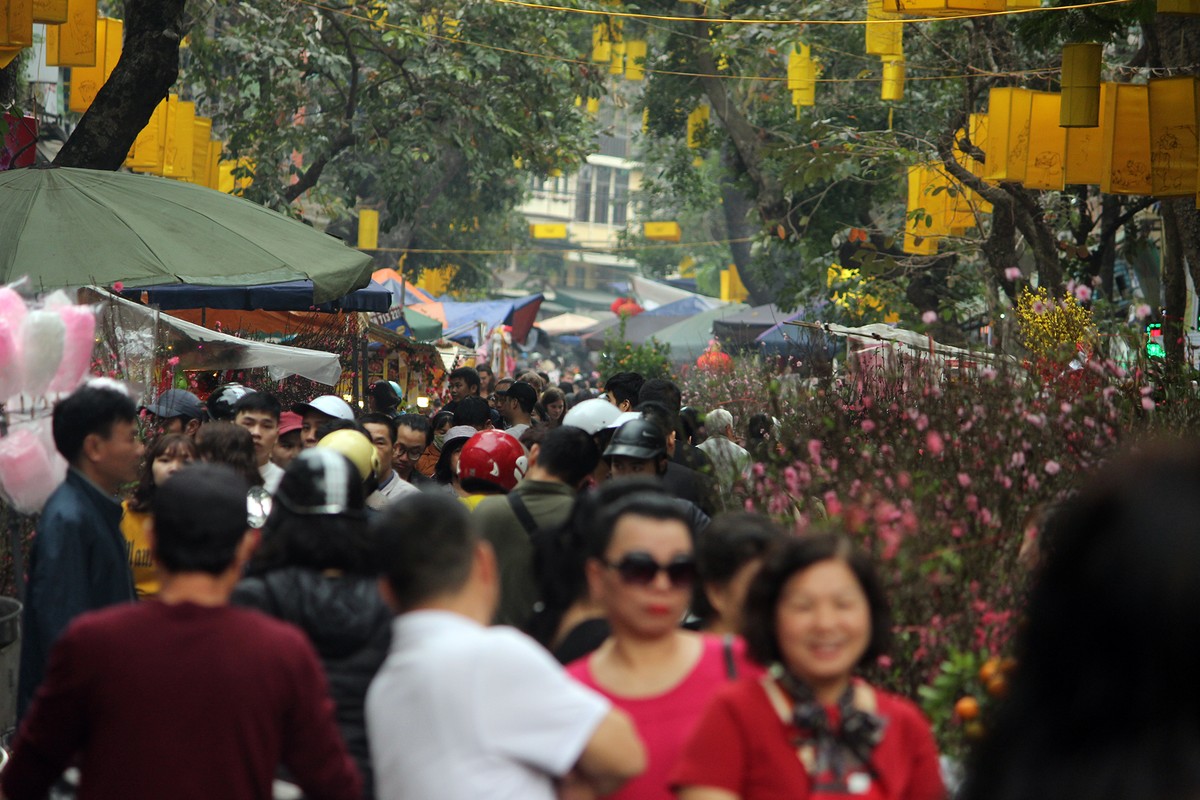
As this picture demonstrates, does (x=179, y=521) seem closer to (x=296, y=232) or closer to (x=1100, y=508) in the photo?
(x=1100, y=508)

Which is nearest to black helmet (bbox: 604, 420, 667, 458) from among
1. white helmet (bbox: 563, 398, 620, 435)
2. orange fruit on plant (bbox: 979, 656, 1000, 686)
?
white helmet (bbox: 563, 398, 620, 435)

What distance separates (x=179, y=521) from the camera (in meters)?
3.11

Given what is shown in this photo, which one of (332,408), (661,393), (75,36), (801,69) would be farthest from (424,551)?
(801,69)

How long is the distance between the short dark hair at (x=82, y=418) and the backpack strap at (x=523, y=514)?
1.28 meters

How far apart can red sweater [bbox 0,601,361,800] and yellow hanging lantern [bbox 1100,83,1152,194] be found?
877 centimetres

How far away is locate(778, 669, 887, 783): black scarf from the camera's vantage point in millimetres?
2754

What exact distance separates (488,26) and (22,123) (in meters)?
9.14

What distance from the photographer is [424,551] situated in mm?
2979

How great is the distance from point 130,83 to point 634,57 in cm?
1293

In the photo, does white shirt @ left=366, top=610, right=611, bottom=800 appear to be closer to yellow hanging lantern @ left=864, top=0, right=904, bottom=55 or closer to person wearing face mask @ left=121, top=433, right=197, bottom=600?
person wearing face mask @ left=121, top=433, right=197, bottom=600

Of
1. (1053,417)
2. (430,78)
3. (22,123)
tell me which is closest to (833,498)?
(1053,417)

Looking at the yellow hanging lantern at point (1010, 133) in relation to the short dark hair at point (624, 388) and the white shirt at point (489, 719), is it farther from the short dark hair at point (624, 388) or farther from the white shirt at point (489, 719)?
the white shirt at point (489, 719)

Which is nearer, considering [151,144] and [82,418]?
[82,418]

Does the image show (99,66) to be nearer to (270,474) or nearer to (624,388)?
(624,388)
